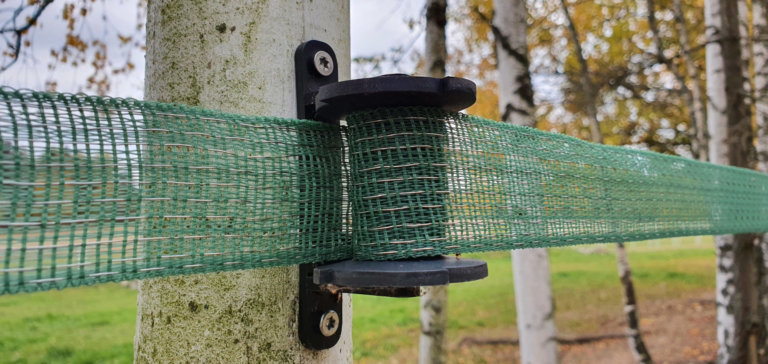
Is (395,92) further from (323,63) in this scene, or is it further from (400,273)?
(400,273)

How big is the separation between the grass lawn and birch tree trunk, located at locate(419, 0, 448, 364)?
3.03 meters

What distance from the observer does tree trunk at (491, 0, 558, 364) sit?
3.63 m

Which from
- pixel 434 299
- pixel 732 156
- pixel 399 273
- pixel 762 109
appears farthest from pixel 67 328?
pixel 762 109

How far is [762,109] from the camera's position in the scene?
17.4 ft

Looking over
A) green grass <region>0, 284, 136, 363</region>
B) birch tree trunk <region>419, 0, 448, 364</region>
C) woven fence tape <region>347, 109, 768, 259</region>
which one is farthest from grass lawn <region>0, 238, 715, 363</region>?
woven fence tape <region>347, 109, 768, 259</region>

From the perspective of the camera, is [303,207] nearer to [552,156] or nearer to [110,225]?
[110,225]

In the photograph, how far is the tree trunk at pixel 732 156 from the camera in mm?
4230

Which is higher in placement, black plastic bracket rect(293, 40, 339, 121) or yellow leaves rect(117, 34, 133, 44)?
yellow leaves rect(117, 34, 133, 44)

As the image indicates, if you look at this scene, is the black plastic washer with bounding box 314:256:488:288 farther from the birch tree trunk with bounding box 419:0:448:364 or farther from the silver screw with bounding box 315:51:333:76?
the birch tree trunk with bounding box 419:0:448:364

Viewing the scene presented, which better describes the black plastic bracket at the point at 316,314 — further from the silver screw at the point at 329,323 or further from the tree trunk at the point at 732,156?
the tree trunk at the point at 732,156

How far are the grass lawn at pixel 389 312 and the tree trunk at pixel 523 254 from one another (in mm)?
3981

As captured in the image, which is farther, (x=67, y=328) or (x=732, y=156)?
(x=67, y=328)

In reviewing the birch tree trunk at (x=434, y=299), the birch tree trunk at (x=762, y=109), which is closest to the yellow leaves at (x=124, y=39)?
the birch tree trunk at (x=434, y=299)

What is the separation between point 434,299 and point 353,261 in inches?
132
